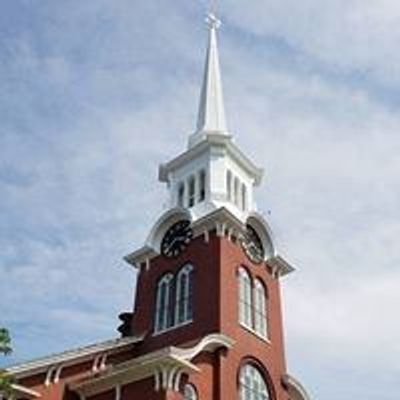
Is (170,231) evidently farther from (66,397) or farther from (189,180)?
(66,397)

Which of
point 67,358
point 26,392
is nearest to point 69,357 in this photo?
point 67,358

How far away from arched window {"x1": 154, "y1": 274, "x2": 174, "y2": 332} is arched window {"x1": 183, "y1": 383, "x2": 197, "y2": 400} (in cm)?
582

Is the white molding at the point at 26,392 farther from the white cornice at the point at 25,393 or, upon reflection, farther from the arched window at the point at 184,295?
the arched window at the point at 184,295

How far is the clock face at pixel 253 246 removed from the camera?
37406 millimetres

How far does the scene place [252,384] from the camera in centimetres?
3316

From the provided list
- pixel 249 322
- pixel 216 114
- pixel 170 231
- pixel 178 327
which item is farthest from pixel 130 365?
pixel 216 114

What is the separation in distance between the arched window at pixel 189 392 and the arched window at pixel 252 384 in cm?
289

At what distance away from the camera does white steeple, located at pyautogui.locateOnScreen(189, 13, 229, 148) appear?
146 feet

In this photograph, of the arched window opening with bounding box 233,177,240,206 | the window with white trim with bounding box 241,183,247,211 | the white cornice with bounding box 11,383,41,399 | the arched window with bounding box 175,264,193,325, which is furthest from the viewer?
the window with white trim with bounding box 241,183,247,211

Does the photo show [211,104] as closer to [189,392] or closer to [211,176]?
[211,176]

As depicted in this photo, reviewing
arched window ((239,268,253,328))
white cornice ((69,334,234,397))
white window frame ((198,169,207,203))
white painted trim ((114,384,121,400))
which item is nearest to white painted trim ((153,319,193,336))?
→ arched window ((239,268,253,328))

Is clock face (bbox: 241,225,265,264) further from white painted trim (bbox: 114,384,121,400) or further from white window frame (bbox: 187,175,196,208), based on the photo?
white painted trim (bbox: 114,384,121,400)

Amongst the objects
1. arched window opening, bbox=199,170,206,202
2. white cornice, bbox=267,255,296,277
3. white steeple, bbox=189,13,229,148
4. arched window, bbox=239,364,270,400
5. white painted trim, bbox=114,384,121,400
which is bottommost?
white painted trim, bbox=114,384,121,400

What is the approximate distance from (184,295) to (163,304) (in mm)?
1348
